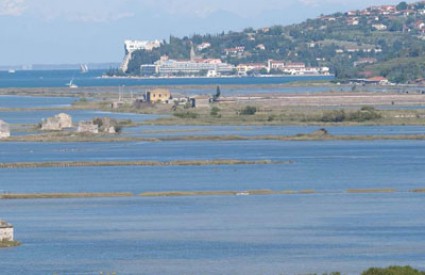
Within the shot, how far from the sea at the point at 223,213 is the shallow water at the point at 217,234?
28mm

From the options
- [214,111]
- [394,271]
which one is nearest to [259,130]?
[214,111]

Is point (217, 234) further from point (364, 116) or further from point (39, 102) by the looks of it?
point (39, 102)

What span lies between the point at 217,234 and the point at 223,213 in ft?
13.2

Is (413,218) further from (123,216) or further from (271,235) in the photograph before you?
(123,216)

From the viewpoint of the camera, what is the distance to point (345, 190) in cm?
4403

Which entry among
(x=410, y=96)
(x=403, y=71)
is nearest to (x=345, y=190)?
(x=410, y=96)

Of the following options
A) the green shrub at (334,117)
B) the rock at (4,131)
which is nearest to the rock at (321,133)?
the green shrub at (334,117)

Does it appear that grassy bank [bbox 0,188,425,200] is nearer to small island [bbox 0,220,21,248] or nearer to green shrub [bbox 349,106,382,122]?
small island [bbox 0,220,21,248]

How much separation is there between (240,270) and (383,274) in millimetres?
6834

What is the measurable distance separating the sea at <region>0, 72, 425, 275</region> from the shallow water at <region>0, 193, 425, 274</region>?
0.03 metres

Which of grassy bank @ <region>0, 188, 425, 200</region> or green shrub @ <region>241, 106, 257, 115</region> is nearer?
grassy bank @ <region>0, 188, 425, 200</region>

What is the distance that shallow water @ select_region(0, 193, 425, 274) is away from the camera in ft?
98.3

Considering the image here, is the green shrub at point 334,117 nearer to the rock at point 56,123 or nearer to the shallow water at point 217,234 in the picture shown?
the rock at point 56,123

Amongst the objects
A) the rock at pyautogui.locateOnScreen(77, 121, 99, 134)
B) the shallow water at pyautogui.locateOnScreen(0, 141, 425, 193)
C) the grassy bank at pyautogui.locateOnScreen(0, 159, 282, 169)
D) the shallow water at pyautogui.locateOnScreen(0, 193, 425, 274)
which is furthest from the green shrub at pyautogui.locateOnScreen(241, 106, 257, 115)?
the shallow water at pyautogui.locateOnScreen(0, 193, 425, 274)
